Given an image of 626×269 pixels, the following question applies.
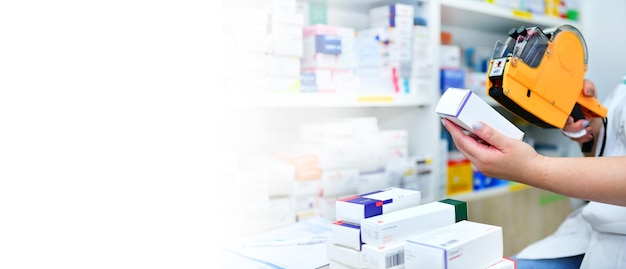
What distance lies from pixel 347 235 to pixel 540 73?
0.65 metres

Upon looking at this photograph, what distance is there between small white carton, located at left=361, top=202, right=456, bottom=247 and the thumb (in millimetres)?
184

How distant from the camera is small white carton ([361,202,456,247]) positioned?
86cm

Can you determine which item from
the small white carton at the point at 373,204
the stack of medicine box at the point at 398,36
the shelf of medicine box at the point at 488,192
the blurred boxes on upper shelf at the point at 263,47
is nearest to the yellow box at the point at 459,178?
the shelf of medicine box at the point at 488,192

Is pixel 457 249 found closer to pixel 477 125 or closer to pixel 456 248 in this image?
pixel 456 248

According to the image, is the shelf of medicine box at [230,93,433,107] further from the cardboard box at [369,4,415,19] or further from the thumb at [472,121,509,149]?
the thumb at [472,121,509,149]

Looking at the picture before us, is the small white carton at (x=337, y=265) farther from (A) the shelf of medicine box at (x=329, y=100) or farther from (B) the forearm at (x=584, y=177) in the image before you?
(A) the shelf of medicine box at (x=329, y=100)

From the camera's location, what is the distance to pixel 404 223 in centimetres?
88

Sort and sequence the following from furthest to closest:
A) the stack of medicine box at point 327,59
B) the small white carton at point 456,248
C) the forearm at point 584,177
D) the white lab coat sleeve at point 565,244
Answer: the stack of medicine box at point 327,59 → the white lab coat sleeve at point 565,244 → the forearm at point 584,177 → the small white carton at point 456,248

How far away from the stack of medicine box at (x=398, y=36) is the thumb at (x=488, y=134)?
0.93 m

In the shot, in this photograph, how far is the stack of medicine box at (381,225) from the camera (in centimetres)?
85

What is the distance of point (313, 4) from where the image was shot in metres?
1.94

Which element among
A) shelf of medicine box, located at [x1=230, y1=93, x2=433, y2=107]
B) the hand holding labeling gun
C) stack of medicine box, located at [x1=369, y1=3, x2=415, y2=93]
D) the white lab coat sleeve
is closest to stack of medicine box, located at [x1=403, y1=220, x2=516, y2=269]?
the hand holding labeling gun

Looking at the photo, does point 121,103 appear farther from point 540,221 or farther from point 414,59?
point 540,221

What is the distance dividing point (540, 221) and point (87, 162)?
2.43m
